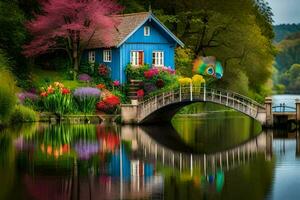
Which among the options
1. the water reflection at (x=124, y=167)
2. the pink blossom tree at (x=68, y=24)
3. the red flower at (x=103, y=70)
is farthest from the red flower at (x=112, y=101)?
the water reflection at (x=124, y=167)

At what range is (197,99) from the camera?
48406 millimetres

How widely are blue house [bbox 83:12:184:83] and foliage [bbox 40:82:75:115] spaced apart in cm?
665

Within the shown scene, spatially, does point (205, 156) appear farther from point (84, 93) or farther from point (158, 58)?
point (158, 58)

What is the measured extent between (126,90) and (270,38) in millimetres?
28978

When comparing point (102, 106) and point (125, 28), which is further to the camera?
point (125, 28)

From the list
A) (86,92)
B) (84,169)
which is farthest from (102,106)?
(84,169)

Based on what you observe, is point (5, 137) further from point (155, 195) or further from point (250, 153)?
point (155, 195)

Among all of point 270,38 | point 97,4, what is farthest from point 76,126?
point 270,38

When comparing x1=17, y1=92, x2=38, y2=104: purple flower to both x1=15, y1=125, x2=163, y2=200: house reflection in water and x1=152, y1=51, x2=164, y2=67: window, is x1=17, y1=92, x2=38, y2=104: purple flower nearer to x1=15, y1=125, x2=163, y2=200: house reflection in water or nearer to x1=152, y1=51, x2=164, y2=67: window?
x1=15, y1=125, x2=163, y2=200: house reflection in water

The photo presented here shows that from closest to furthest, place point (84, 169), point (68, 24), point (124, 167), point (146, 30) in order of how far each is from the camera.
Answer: point (84, 169) < point (124, 167) < point (68, 24) < point (146, 30)

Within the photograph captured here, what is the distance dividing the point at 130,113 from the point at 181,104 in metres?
3.43

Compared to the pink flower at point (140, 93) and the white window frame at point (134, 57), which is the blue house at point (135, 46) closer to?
the white window frame at point (134, 57)

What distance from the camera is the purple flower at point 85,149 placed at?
33.3m

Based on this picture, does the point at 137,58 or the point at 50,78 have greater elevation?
the point at 137,58
